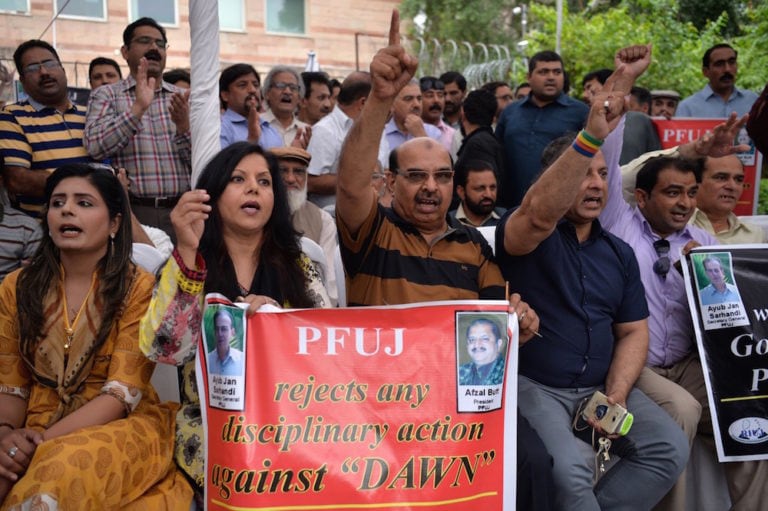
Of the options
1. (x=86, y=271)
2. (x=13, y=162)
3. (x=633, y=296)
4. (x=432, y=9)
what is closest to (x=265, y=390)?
(x=86, y=271)

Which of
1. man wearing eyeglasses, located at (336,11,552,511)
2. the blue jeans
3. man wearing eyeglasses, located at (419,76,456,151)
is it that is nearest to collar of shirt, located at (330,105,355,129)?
man wearing eyeglasses, located at (419,76,456,151)

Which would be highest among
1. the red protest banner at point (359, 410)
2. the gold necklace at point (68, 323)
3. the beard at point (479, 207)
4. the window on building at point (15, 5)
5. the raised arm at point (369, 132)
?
the window on building at point (15, 5)

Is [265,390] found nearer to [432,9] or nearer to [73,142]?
[73,142]

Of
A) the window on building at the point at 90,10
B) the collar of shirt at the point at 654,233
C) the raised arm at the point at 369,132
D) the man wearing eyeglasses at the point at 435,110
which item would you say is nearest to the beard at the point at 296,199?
the raised arm at the point at 369,132

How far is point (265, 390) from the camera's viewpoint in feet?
11.1

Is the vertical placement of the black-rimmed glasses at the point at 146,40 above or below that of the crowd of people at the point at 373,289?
above

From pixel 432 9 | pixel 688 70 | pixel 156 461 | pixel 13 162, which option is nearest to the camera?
pixel 156 461

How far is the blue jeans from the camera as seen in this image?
394cm

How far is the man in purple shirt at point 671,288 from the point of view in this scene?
14.6 feet

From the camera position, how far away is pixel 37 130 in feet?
19.7

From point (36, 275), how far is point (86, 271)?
208mm

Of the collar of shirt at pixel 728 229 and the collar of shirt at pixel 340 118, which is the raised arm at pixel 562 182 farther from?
the collar of shirt at pixel 340 118

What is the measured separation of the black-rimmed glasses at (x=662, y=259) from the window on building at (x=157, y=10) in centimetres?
1738

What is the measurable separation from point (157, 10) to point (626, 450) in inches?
728
